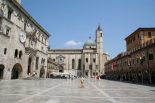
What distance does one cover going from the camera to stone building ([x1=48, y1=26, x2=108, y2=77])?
9771 cm

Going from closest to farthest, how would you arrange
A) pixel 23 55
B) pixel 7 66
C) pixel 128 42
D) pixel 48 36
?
pixel 7 66 → pixel 23 55 → pixel 128 42 → pixel 48 36

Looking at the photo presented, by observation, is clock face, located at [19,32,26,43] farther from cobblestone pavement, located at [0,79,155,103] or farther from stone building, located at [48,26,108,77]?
stone building, located at [48,26,108,77]

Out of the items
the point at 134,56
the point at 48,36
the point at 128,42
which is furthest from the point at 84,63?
the point at 134,56

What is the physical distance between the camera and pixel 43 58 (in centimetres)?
5697

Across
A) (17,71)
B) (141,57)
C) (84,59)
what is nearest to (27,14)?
(17,71)

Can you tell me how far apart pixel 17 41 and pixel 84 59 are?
6482 centimetres

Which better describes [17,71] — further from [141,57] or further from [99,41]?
[99,41]

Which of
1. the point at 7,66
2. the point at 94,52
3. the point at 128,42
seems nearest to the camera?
the point at 7,66

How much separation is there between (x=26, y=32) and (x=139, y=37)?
27.8 metres

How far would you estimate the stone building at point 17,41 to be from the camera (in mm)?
31728

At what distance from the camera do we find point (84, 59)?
99812mm

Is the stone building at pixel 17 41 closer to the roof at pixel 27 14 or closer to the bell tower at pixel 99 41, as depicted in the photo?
the roof at pixel 27 14

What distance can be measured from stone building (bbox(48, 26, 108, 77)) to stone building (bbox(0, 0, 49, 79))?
47.2 metres

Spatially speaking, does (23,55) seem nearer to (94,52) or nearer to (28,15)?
(28,15)
